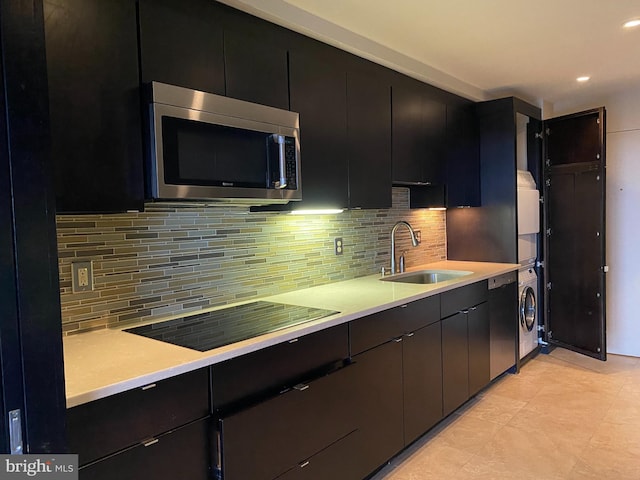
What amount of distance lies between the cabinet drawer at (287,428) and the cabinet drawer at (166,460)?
7 centimetres

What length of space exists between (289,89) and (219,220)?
2.39ft

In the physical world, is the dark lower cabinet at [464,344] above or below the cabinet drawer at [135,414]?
below

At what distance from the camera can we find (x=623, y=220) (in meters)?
4.24

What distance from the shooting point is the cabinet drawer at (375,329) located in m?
2.18

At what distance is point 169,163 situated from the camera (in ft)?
5.61

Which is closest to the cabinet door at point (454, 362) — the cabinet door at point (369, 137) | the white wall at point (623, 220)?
the cabinet door at point (369, 137)

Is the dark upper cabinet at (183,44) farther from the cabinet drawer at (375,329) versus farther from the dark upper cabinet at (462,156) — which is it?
the dark upper cabinet at (462,156)

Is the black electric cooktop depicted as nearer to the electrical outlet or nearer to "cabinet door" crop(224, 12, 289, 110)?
the electrical outlet

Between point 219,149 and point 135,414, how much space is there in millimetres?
1021

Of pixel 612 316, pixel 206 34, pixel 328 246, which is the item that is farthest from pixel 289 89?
pixel 612 316

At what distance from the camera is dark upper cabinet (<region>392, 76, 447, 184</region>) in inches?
121

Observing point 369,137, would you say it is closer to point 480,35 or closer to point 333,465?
point 480,35

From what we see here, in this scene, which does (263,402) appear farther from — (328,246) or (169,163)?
(328,246)

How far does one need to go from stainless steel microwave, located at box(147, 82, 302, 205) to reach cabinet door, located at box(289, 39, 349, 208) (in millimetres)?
202
